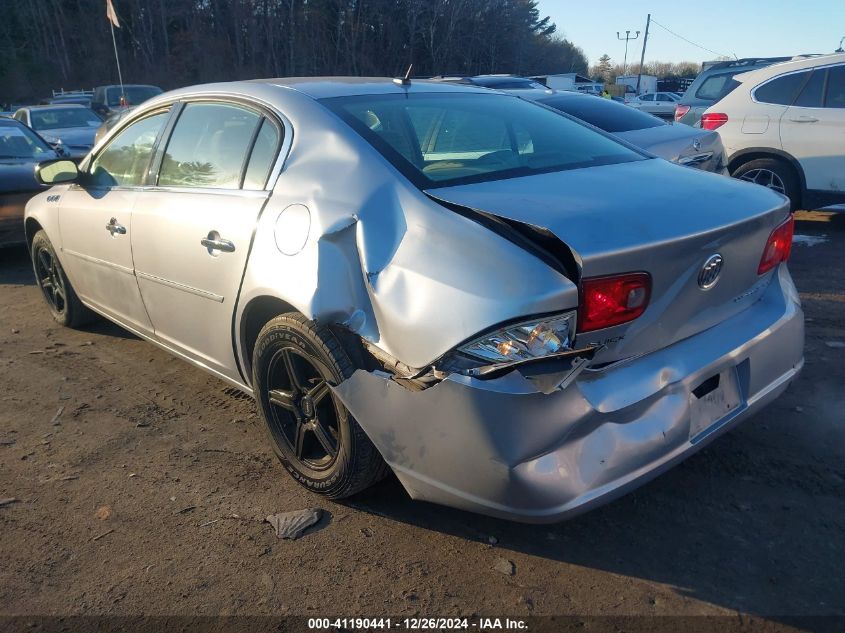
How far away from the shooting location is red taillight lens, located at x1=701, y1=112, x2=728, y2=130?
7.85m

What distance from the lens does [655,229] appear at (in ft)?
7.26

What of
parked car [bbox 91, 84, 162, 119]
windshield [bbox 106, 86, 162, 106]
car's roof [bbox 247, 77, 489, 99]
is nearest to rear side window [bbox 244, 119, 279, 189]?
car's roof [bbox 247, 77, 489, 99]

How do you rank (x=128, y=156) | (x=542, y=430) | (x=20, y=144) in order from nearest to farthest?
(x=542, y=430) → (x=128, y=156) → (x=20, y=144)

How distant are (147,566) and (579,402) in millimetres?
1672

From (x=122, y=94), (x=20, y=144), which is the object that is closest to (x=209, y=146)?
(x=20, y=144)

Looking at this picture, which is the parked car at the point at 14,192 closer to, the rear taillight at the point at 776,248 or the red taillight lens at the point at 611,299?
the red taillight lens at the point at 611,299

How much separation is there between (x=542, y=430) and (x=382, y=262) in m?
0.77

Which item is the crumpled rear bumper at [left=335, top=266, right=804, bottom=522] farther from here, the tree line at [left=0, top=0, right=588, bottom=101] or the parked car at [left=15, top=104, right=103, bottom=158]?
the tree line at [left=0, top=0, right=588, bottom=101]

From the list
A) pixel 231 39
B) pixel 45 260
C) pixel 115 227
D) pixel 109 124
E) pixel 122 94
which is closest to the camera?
pixel 115 227

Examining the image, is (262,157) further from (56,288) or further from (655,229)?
(56,288)

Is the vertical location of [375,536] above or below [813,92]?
below

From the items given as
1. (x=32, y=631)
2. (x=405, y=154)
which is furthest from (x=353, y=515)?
(x=405, y=154)

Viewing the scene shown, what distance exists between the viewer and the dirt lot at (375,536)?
7.68 ft

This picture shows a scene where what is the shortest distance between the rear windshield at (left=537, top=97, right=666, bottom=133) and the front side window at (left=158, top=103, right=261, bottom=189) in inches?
162
